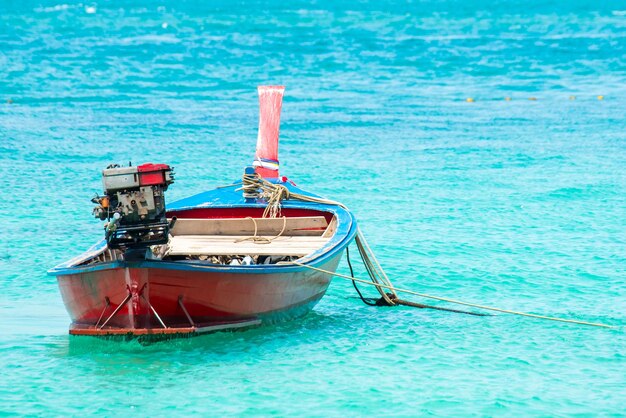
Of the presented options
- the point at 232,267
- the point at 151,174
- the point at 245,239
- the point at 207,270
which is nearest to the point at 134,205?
the point at 151,174

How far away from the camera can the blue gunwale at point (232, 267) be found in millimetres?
9453

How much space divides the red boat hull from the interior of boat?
34.5 inches

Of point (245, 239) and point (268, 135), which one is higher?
point (268, 135)

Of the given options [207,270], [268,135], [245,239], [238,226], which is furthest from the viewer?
[268,135]

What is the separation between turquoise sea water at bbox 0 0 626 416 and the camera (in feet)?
31.5

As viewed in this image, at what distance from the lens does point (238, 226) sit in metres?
12.0

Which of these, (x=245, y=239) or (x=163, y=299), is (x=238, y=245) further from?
(x=163, y=299)

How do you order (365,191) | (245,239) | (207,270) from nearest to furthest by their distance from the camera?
1. (207,270)
2. (245,239)
3. (365,191)

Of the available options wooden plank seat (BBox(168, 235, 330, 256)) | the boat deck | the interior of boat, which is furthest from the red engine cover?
the boat deck

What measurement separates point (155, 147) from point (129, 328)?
17.3 meters

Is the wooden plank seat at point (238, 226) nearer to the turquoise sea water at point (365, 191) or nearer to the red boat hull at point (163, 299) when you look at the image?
the turquoise sea water at point (365, 191)

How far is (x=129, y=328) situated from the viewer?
31.6 feet

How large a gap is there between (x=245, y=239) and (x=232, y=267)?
2165mm

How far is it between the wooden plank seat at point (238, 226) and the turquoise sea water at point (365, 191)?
3.34ft
